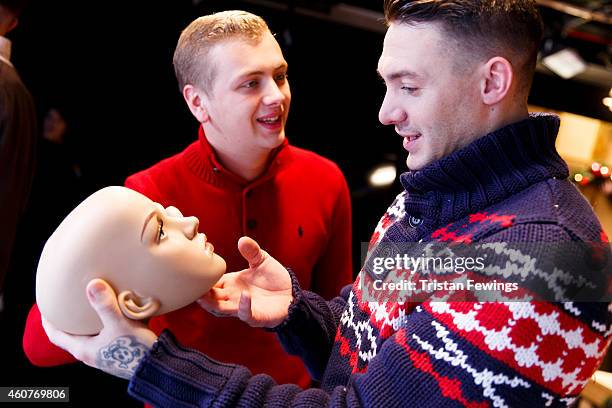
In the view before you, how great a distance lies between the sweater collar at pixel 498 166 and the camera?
3.79 ft

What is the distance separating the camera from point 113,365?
1.25 meters

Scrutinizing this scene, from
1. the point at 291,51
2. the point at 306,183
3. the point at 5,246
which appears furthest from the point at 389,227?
the point at 291,51

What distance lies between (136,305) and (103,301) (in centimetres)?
11

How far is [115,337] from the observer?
1257 mm

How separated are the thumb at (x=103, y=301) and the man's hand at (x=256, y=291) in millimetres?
312

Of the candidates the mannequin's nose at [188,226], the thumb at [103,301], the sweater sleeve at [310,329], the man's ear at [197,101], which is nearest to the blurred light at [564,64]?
the man's ear at [197,101]

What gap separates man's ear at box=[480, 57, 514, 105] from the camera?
119 centimetres

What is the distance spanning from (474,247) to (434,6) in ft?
1.63

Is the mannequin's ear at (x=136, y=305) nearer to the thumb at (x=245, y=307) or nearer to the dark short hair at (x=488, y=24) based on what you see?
the thumb at (x=245, y=307)

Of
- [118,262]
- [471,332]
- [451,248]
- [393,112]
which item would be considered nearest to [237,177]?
[118,262]

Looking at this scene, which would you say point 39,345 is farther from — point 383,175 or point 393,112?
point 383,175

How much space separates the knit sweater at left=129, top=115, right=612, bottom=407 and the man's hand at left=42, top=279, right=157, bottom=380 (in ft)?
0.13

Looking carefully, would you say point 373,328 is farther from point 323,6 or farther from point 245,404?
point 323,6

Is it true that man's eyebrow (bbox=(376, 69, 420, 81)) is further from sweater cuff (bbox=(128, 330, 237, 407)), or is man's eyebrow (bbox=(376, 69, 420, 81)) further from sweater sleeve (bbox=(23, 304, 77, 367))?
sweater sleeve (bbox=(23, 304, 77, 367))
